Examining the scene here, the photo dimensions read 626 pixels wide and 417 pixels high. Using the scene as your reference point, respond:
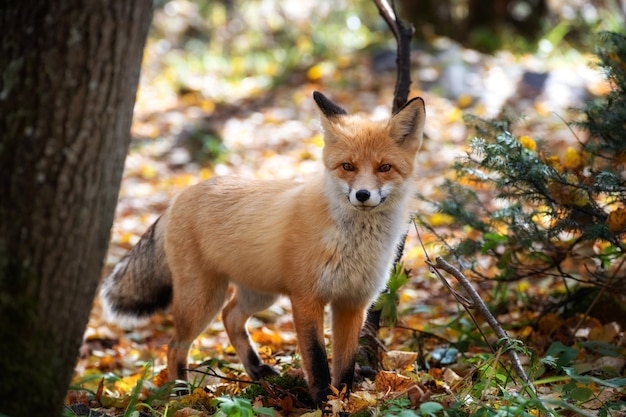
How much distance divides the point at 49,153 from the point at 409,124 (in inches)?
80.9


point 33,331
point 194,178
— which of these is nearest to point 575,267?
point 33,331

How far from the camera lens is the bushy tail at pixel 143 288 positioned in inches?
172

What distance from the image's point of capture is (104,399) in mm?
3521

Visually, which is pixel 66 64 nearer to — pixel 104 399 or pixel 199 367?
pixel 104 399

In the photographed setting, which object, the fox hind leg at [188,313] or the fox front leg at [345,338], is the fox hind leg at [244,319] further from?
the fox front leg at [345,338]

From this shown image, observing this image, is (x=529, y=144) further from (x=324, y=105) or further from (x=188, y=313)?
(x=188, y=313)

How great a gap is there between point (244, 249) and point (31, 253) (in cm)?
179

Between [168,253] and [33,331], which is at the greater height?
[168,253]

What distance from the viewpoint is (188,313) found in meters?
4.04

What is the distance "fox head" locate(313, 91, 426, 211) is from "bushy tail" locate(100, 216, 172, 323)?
4.56 ft

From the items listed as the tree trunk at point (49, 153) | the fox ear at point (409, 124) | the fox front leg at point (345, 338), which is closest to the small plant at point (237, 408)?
the tree trunk at point (49, 153)

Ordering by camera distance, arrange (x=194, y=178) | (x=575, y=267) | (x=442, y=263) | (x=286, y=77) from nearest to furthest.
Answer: (x=442, y=263), (x=575, y=267), (x=194, y=178), (x=286, y=77)

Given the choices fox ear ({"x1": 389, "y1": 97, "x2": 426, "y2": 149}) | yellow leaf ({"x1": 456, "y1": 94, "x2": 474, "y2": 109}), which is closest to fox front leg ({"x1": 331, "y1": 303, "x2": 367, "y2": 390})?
fox ear ({"x1": 389, "y1": 97, "x2": 426, "y2": 149})

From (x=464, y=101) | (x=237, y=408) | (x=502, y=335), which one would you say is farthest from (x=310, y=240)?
(x=464, y=101)
